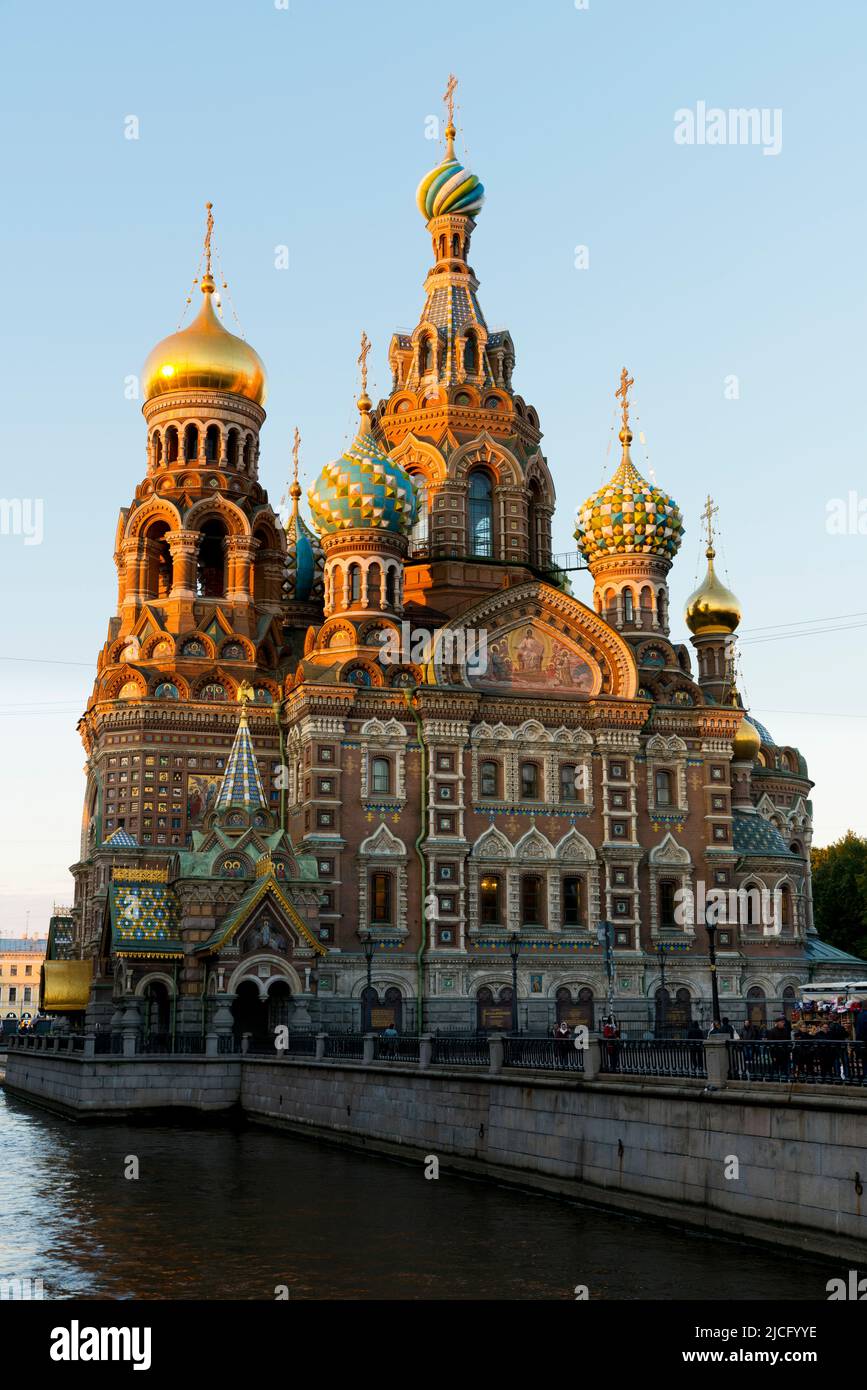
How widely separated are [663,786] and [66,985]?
64.1 feet

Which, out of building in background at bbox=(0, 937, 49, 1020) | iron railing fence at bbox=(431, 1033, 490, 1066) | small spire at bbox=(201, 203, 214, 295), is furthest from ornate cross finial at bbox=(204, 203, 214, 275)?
building in background at bbox=(0, 937, 49, 1020)

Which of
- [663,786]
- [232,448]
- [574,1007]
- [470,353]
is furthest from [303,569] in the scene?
[574,1007]

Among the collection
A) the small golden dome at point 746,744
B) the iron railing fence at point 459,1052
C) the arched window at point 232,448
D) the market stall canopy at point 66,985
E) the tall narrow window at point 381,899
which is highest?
the arched window at point 232,448

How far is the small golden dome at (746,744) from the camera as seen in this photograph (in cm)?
5659

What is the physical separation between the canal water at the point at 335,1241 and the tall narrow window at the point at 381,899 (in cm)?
1725

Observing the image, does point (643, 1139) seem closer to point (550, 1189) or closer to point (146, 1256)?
point (550, 1189)

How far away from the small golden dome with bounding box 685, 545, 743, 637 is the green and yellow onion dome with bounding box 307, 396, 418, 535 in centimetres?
1255

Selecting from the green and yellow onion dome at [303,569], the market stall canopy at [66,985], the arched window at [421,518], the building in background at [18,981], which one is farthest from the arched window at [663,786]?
the building in background at [18,981]

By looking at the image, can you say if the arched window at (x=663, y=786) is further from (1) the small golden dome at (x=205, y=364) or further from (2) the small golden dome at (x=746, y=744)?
(1) the small golden dome at (x=205, y=364)

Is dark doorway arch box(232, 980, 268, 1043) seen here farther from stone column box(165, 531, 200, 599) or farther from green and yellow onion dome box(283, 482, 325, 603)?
green and yellow onion dome box(283, 482, 325, 603)

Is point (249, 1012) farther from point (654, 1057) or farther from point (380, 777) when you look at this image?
point (654, 1057)

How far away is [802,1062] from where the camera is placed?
18.9 meters

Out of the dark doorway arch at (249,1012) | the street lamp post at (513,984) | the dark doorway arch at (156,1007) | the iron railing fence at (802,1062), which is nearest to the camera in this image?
the iron railing fence at (802,1062)

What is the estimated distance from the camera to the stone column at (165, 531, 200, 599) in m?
51.2
